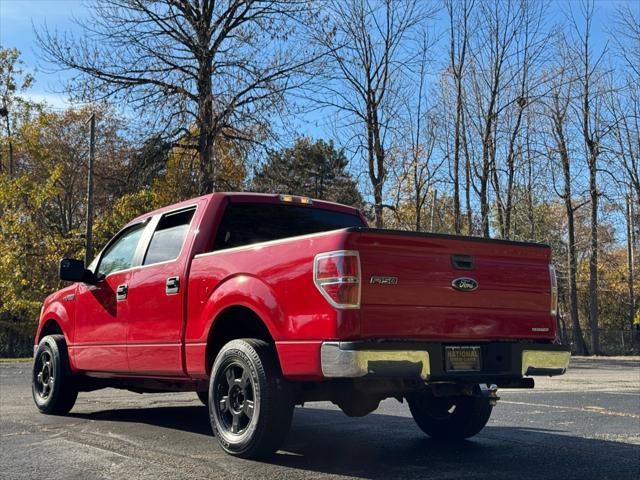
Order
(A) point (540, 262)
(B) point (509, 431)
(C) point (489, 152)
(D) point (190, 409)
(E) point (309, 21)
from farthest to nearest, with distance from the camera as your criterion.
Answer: (C) point (489, 152) → (E) point (309, 21) → (D) point (190, 409) → (B) point (509, 431) → (A) point (540, 262)

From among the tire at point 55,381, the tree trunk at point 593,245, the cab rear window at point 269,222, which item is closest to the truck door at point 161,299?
the cab rear window at point 269,222

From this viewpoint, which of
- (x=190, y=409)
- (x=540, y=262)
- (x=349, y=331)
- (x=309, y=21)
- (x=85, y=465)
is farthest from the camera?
(x=309, y=21)

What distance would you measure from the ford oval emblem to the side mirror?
13.1 feet

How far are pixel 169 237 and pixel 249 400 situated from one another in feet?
6.61

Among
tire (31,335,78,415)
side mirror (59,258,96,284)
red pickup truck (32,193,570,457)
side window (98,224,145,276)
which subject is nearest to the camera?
red pickup truck (32,193,570,457)

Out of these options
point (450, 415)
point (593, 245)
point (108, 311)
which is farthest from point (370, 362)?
point (593, 245)

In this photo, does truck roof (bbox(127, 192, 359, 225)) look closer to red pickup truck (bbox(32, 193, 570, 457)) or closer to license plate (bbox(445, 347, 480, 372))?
red pickup truck (bbox(32, 193, 570, 457))

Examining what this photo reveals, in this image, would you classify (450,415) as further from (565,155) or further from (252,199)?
(565,155)

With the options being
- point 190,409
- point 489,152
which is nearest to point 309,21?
point 489,152

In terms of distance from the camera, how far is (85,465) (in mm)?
5062

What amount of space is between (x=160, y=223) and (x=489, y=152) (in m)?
24.6

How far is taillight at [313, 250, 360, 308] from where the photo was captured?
4.64 metres

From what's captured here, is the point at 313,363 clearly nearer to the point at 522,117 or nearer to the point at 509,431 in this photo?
the point at 509,431

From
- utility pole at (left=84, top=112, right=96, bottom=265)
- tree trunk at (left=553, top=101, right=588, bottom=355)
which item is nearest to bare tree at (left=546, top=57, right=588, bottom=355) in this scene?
tree trunk at (left=553, top=101, right=588, bottom=355)
